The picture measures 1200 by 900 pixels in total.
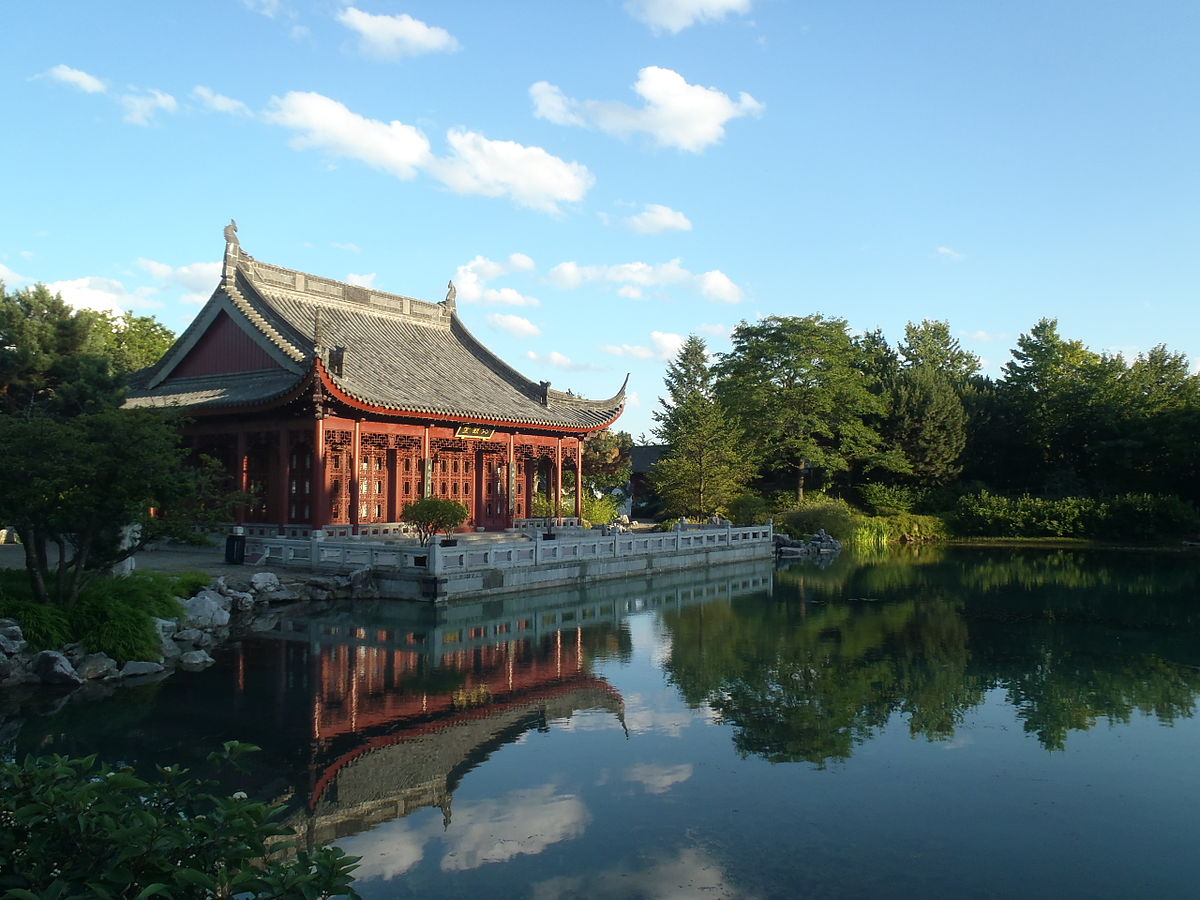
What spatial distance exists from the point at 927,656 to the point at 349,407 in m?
13.2

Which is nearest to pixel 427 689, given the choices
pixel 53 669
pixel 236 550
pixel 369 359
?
pixel 53 669

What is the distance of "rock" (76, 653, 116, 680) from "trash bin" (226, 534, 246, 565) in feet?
27.6

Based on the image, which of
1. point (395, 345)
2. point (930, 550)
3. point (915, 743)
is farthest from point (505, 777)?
point (930, 550)

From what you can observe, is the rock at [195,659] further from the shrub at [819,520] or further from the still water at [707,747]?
the shrub at [819,520]

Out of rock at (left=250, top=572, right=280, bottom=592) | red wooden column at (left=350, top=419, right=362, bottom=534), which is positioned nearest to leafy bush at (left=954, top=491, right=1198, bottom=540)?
red wooden column at (left=350, top=419, right=362, bottom=534)

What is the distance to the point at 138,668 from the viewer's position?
1060 centimetres

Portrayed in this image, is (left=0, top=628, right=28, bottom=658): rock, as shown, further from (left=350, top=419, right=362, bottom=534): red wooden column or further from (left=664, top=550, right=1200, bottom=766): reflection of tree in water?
(left=350, top=419, right=362, bottom=534): red wooden column

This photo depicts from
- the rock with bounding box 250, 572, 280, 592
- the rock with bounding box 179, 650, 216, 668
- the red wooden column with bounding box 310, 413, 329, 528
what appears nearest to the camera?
the rock with bounding box 179, 650, 216, 668

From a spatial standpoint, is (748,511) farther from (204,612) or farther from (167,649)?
(167,649)

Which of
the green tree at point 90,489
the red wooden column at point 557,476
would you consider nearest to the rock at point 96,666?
the green tree at point 90,489

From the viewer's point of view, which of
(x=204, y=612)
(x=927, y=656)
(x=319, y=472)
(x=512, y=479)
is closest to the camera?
(x=927, y=656)

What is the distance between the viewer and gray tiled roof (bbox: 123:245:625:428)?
21.4 m

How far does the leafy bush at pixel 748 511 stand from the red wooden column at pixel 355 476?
16321 mm

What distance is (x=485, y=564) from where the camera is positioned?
695 inches
